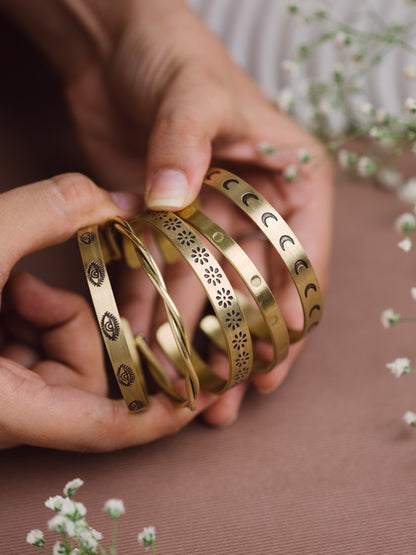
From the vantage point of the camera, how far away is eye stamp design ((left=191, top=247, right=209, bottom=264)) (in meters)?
0.59

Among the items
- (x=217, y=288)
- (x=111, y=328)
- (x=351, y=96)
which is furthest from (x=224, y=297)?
(x=351, y=96)

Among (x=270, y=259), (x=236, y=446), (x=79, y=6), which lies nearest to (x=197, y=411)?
(x=236, y=446)

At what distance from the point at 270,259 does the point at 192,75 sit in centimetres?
29

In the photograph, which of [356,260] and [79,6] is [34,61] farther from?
[356,260]

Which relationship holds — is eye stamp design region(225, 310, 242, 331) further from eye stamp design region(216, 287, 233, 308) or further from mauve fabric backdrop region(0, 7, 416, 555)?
mauve fabric backdrop region(0, 7, 416, 555)

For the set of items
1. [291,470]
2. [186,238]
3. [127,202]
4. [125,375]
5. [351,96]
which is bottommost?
[291,470]

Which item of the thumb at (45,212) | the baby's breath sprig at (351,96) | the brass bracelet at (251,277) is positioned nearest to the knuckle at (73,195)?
the thumb at (45,212)

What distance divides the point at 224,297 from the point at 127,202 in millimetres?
201

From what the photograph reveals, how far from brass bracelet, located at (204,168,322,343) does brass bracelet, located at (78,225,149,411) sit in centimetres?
16

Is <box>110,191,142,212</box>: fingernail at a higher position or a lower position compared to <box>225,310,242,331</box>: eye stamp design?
higher

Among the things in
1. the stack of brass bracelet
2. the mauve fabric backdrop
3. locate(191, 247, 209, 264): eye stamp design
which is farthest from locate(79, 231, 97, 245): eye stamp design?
the mauve fabric backdrop

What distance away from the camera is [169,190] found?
645 millimetres

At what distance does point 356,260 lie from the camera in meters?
0.96

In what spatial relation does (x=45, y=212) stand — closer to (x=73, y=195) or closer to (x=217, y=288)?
(x=73, y=195)
